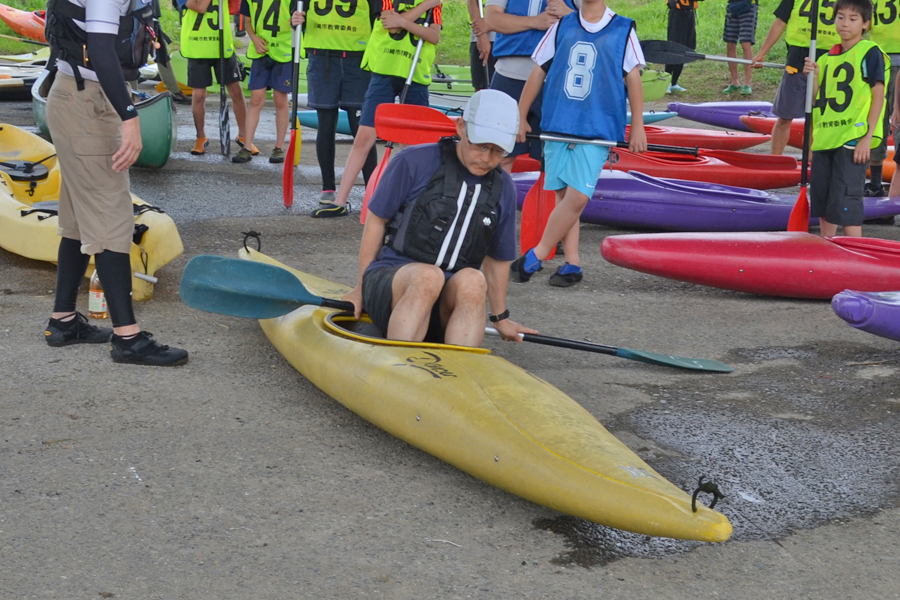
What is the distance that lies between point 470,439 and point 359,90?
3860mm

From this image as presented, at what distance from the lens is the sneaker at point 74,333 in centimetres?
349

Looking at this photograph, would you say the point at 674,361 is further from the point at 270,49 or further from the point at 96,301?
the point at 270,49

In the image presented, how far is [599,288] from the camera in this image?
15.9 feet

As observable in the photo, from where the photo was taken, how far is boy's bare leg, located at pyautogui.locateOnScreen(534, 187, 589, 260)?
455cm

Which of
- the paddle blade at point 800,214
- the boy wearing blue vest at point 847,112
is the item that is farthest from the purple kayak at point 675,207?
the boy wearing blue vest at point 847,112

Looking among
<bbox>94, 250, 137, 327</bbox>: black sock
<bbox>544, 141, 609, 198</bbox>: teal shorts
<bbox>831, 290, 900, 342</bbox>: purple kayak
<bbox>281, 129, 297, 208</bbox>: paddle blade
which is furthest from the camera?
<bbox>281, 129, 297, 208</bbox>: paddle blade

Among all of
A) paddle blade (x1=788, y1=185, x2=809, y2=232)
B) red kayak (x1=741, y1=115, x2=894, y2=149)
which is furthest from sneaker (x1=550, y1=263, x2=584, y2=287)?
red kayak (x1=741, y1=115, x2=894, y2=149)

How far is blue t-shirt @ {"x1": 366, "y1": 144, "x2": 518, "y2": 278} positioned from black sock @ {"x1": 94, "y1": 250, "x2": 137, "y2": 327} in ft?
2.84

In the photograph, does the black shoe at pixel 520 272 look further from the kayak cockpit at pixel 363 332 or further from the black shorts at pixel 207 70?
the black shorts at pixel 207 70

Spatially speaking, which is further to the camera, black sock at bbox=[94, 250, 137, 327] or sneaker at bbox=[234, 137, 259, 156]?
sneaker at bbox=[234, 137, 259, 156]

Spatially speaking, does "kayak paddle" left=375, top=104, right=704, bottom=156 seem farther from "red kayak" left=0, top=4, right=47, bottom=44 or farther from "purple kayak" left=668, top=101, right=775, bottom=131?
"red kayak" left=0, top=4, right=47, bottom=44

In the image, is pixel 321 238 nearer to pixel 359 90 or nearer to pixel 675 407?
pixel 359 90

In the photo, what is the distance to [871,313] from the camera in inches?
143

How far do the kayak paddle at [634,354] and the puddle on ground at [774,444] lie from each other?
0.20ft
